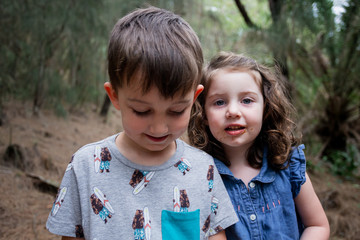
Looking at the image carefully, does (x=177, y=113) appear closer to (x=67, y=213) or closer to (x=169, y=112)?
(x=169, y=112)

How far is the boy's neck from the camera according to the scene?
127 cm

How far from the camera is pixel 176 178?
4.19ft

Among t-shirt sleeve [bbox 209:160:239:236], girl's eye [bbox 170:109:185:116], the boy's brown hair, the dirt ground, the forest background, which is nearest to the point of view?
the boy's brown hair

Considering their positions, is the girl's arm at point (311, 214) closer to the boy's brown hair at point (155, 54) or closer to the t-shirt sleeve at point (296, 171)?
the t-shirt sleeve at point (296, 171)

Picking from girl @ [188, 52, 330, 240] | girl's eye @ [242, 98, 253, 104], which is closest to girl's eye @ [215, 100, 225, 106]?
girl @ [188, 52, 330, 240]

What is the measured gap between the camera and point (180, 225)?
1.23 meters

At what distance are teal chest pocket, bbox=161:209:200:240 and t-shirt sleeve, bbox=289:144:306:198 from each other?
1.94 feet

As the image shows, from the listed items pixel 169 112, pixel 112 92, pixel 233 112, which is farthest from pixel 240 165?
pixel 112 92

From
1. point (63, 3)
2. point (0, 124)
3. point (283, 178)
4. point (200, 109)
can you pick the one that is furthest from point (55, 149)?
point (283, 178)

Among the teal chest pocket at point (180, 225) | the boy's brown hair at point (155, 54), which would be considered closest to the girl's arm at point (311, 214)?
the teal chest pocket at point (180, 225)

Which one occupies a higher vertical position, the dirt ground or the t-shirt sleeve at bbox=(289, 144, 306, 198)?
the t-shirt sleeve at bbox=(289, 144, 306, 198)

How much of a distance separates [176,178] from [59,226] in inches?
18.5

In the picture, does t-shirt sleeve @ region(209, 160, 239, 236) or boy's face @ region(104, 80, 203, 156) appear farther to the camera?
t-shirt sleeve @ region(209, 160, 239, 236)

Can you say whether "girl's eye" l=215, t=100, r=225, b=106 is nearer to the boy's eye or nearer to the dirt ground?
the boy's eye
